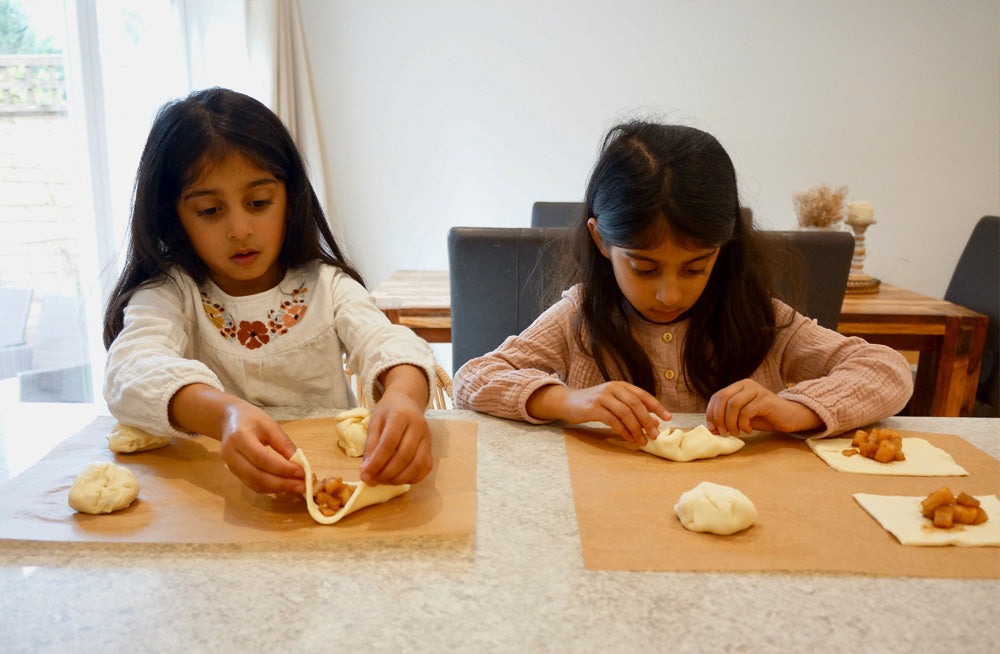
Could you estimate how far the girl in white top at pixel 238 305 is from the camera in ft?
3.00

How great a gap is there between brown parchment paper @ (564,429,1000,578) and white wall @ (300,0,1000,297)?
253 centimetres

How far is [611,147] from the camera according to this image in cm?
117

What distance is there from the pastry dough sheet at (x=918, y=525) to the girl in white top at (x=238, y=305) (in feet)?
1.56

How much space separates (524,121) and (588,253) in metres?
2.33

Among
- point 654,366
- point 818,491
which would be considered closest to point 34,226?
point 654,366

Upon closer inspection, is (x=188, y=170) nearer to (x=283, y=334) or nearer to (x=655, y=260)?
(x=283, y=334)

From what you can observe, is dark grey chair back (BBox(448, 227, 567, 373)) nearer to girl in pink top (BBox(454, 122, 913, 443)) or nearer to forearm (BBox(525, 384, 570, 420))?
girl in pink top (BBox(454, 122, 913, 443))

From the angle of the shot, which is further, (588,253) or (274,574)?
(588,253)

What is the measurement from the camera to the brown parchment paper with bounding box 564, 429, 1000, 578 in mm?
672

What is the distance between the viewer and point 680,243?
1070 millimetres

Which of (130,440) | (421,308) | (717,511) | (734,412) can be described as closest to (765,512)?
(717,511)

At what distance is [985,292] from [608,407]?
2147 millimetres

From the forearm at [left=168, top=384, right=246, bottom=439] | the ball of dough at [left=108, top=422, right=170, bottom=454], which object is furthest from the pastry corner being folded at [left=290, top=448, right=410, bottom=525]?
the ball of dough at [left=108, top=422, right=170, bottom=454]

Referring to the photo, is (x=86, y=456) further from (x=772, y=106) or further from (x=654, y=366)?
(x=772, y=106)
